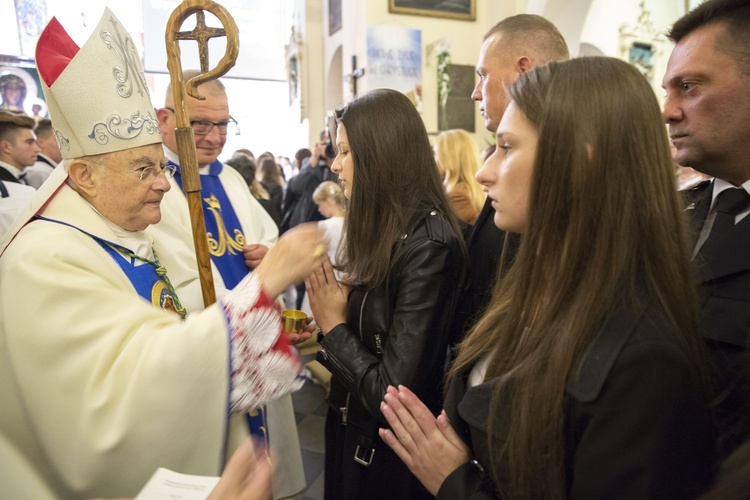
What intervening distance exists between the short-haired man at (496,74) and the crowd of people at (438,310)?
0.02 meters

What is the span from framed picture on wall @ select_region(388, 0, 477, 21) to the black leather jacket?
25.3ft

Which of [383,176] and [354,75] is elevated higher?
[354,75]

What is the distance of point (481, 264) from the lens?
76.0 inches

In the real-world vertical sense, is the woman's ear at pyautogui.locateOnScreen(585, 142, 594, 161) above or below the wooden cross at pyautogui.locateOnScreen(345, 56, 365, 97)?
below

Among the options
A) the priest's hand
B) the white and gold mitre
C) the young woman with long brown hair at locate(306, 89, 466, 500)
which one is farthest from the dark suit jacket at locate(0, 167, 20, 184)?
the young woman with long brown hair at locate(306, 89, 466, 500)

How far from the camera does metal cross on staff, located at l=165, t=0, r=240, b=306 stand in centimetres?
171

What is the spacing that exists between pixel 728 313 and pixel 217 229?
6.59ft

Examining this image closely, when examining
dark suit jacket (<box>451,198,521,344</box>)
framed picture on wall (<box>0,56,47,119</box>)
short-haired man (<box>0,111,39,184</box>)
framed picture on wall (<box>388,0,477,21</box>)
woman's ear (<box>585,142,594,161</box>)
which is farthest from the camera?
framed picture on wall (<box>0,56,47,119</box>)

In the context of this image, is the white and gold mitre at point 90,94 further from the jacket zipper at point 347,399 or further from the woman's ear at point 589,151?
the woman's ear at point 589,151

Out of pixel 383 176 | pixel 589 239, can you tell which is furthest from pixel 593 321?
pixel 383 176

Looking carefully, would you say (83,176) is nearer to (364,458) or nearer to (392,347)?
(392,347)

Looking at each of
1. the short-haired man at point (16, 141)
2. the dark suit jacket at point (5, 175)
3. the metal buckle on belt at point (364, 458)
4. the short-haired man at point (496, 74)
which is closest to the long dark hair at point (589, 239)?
the metal buckle on belt at point (364, 458)

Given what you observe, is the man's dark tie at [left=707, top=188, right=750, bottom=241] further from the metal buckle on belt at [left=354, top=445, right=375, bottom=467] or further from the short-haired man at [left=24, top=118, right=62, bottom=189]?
the short-haired man at [left=24, top=118, right=62, bottom=189]

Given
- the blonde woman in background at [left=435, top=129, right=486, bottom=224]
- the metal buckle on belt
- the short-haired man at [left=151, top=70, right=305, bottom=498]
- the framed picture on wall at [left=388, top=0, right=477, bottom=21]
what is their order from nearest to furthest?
1. the metal buckle on belt
2. the short-haired man at [left=151, top=70, right=305, bottom=498]
3. the blonde woman in background at [left=435, top=129, right=486, bottom=224]
4. the framed picture on wall at [left=388, top=0, right=477, bottom=21]
